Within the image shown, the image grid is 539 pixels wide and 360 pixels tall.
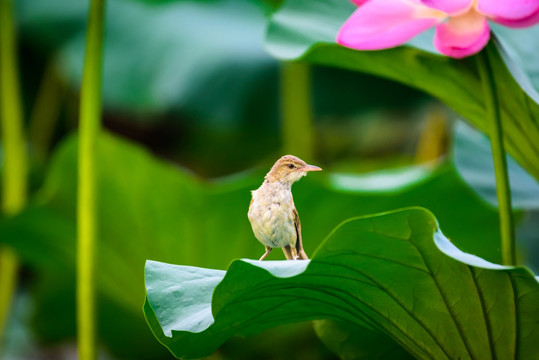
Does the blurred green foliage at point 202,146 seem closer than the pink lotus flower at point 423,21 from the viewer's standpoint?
No

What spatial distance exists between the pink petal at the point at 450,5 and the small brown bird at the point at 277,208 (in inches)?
5.7

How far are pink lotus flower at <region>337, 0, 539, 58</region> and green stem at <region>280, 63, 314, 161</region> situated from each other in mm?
1017

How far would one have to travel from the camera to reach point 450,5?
484 millimetres

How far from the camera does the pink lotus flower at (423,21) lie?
48 cm

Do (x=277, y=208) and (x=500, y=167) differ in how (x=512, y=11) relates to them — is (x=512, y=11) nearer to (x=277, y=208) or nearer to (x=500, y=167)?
(x=500, y=167)

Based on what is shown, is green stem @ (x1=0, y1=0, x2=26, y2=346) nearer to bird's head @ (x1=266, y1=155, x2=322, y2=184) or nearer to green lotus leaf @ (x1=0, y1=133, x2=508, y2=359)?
green lotus leaf @ (x1=0, y1=133, x2=508, y2=359)

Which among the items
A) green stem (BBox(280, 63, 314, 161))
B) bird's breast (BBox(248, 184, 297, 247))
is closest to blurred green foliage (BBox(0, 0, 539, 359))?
green stem (BBox(280, 63, 314, 161))

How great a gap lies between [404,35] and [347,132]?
2280 millimetres

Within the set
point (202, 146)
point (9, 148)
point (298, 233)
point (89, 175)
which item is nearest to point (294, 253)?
point (298, 233)

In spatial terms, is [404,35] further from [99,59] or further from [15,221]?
[15,221]

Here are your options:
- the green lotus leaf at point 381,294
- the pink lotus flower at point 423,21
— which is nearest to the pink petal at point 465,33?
the pink lotus flower at point 423,21

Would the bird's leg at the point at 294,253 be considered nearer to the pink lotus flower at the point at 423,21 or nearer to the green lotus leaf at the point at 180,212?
the pink lotus flower at the point at 423,21

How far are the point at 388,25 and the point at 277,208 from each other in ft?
0.52

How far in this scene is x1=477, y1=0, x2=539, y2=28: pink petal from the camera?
0.47 meters
